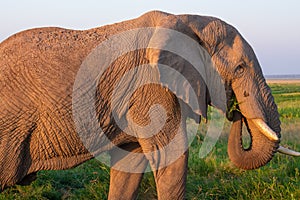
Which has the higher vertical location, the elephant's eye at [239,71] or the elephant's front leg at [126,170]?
the elephant's eye at [239,71]

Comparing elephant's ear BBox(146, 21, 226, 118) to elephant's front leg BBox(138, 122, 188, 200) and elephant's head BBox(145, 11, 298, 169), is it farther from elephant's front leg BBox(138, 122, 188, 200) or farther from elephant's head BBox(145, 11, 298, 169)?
elephant's front leg BBox(138, 122, 188, 200)

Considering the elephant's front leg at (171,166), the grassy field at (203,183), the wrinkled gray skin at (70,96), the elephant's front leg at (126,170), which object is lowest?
the grassy field at (203,183)

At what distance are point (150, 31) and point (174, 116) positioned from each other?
66cm

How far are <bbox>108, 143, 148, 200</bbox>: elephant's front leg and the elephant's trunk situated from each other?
0.75 m

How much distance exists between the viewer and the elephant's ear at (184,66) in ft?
11.6

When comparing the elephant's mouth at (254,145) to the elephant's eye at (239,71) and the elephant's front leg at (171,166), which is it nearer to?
the elephant's eye at (239,71)

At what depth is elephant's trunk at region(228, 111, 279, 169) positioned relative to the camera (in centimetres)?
395

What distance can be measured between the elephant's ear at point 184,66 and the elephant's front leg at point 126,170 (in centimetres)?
69

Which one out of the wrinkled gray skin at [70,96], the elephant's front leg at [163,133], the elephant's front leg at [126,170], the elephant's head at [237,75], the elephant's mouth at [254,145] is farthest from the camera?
the elephant's front leg at [126,170]

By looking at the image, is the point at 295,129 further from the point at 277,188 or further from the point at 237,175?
the point at 277,188

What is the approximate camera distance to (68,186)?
542cm

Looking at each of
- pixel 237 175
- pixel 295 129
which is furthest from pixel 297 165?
pixel 295 129

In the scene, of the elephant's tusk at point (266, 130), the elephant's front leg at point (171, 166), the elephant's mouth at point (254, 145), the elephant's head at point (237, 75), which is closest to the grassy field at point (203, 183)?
the elephant's mouth at point (254, 145)

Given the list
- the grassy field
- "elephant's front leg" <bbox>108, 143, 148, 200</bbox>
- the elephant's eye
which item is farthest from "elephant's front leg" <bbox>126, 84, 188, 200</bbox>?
the grassy field
